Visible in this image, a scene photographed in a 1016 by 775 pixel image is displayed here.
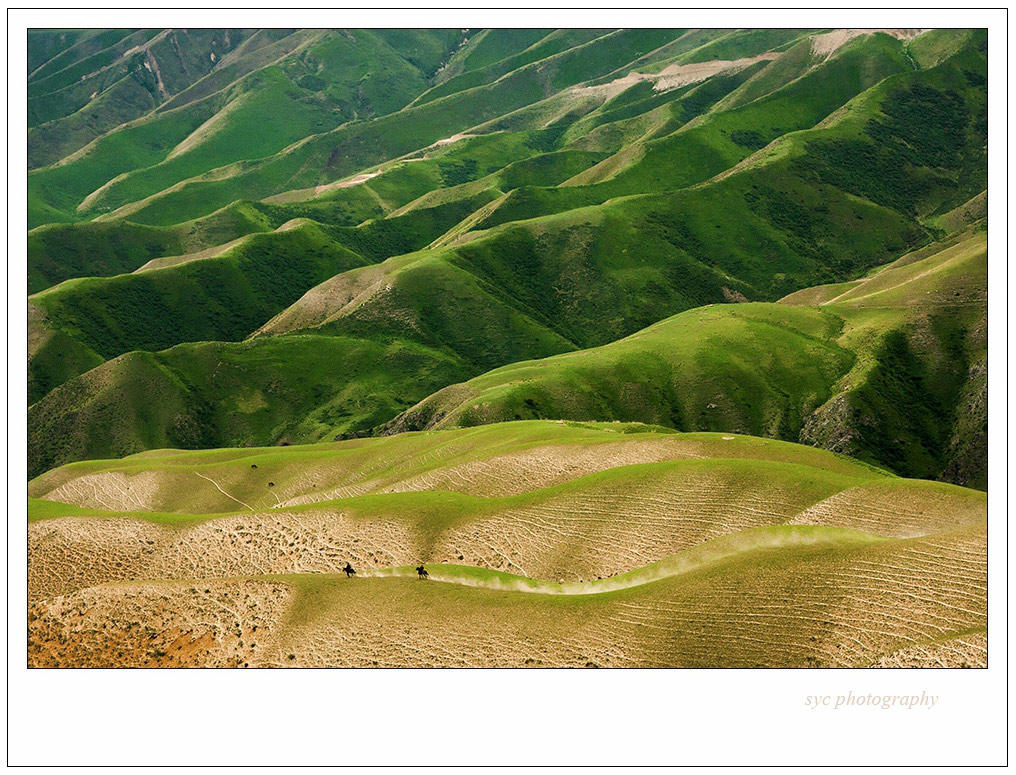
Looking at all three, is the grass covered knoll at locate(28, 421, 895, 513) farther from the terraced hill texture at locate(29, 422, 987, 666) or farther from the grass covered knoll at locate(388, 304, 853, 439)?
the grass covered knoll at locate(388, 304, 853, 439)

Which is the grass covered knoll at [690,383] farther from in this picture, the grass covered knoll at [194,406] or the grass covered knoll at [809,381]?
the grass covered knoll at [194,406]

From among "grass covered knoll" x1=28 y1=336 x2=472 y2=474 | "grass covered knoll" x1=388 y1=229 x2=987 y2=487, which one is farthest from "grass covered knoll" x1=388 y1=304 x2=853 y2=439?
"grass covered knoll" x1=28 y1=336 x2=472 y2=474

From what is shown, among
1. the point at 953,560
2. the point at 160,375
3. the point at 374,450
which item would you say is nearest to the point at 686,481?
the point at 953,560

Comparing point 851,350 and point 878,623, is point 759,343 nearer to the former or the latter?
point 851,350

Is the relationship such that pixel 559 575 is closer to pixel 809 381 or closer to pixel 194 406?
pixel 809 381

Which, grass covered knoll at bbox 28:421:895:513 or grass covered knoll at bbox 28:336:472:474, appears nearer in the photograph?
grass covered knoll at bbox 28:421:895:513

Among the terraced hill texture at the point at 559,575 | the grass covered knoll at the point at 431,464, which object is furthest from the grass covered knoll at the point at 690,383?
the terraced hill texture at the point at 559,575
